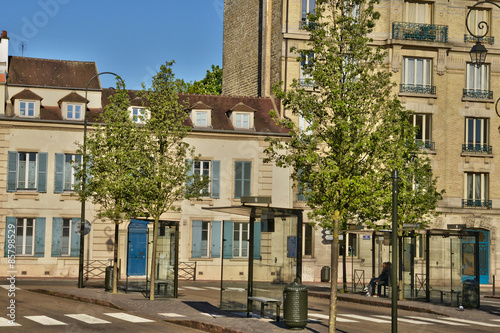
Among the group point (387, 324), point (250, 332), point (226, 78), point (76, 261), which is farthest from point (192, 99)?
point (250, 332)

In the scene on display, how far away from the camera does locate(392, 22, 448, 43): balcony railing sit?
45.5 meters

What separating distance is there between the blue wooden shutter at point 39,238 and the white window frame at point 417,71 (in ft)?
72.4

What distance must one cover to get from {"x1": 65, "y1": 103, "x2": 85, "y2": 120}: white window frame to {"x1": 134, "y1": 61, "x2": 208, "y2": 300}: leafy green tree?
16236 millimetres

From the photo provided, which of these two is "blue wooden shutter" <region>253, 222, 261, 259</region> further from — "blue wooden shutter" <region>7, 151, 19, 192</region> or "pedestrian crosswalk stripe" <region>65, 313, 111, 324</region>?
"blue wooden shutter" <region>7, 151, 19, 192</region>

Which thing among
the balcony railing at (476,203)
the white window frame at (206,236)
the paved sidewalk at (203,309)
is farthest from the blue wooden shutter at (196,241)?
the balcony railing at (476,203)

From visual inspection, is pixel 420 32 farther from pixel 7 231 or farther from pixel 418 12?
pixel 7 231

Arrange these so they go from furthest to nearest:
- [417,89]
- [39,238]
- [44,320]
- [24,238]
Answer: [417,89], [39,238], [24,238], [44,320]

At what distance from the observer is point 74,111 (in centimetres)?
4125

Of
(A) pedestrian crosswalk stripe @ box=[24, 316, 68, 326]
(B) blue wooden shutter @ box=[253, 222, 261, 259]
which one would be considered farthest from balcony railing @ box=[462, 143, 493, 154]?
(A) pedestrian crosswalk stripe @ box=[24, 316, 68, 326]

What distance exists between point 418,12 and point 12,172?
81.9ft

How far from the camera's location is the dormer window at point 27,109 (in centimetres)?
4034

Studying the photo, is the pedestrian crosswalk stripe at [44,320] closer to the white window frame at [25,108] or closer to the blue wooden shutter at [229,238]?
the blue wooden shutter at [229,238]

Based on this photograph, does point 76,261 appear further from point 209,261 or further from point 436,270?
point 436,270

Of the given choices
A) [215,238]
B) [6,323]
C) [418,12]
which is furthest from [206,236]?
[6,323]
